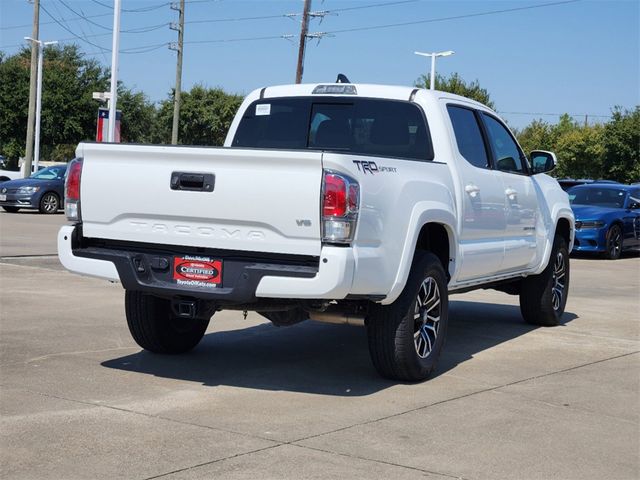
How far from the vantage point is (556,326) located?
394 inches

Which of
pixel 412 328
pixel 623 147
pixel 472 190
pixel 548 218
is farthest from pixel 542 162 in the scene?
pixel 623 147

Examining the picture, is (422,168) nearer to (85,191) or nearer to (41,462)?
(85,191)

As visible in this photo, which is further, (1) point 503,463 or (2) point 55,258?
(2) point 55,258

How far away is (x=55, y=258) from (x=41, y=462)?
1046 centimetres

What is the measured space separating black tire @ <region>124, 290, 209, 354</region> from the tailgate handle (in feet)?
4.52

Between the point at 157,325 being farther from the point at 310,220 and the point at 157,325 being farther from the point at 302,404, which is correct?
the point at 310,220

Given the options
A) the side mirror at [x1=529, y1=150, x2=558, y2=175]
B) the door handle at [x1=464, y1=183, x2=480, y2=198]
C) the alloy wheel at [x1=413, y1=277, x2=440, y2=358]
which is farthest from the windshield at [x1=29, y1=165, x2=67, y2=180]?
the alloy wheel at [x1=413, y1=277, x2=440, y2=358]

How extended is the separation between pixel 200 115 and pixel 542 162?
200 feet

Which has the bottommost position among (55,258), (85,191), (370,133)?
(55,258)

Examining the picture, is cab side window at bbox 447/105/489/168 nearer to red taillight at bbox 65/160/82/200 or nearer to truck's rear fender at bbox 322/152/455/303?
truck's rear fender at bbox 322/152/455/303

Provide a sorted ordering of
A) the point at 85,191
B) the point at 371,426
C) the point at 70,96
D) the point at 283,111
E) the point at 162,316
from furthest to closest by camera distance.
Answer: the point at 70,96 < the point at 283,111 < the point at 162,316 < the point at 85,191 < the point at 371,426

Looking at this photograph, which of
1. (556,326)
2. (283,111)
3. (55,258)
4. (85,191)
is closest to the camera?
A: (85,191)

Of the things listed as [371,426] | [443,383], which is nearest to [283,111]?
[443,383]

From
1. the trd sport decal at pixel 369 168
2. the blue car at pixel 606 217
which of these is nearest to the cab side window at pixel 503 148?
the trd sport decal at pixel 369 168
